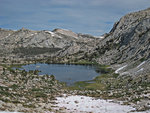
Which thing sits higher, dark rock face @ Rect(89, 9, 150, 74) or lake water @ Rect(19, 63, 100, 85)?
dark rock face @ Rect(89, 9, 150, 74)

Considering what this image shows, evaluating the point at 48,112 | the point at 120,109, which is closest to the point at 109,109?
the point at 120,109

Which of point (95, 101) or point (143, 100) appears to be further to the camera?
point (95, 101)

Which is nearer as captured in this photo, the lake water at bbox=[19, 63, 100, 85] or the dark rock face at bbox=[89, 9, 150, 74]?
the lake water at bbox=[19, 63, 100, 85]

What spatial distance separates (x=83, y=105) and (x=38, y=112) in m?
9.95

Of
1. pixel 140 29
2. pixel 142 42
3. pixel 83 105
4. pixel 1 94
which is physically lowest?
pixel 83 105

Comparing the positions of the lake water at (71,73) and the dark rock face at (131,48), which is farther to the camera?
the dark rock face at (131,48)

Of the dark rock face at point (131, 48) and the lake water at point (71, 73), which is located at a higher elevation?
the dark rock face at point (131, 48)

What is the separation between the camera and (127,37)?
471 ft

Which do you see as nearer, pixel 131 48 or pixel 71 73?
pixel 71 73

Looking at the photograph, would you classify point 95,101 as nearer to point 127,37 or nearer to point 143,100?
point 143,100

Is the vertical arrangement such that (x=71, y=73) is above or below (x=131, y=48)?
below

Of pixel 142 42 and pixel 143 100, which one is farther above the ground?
pixel 142 42

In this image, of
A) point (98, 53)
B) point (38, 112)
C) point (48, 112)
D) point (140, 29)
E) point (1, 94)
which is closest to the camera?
point (38, 112)

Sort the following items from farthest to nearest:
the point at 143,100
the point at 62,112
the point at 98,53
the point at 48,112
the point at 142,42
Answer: the point at 98,53
the point at 142,42
the point at 143,100
the point at 62,112
the point at 48,112
